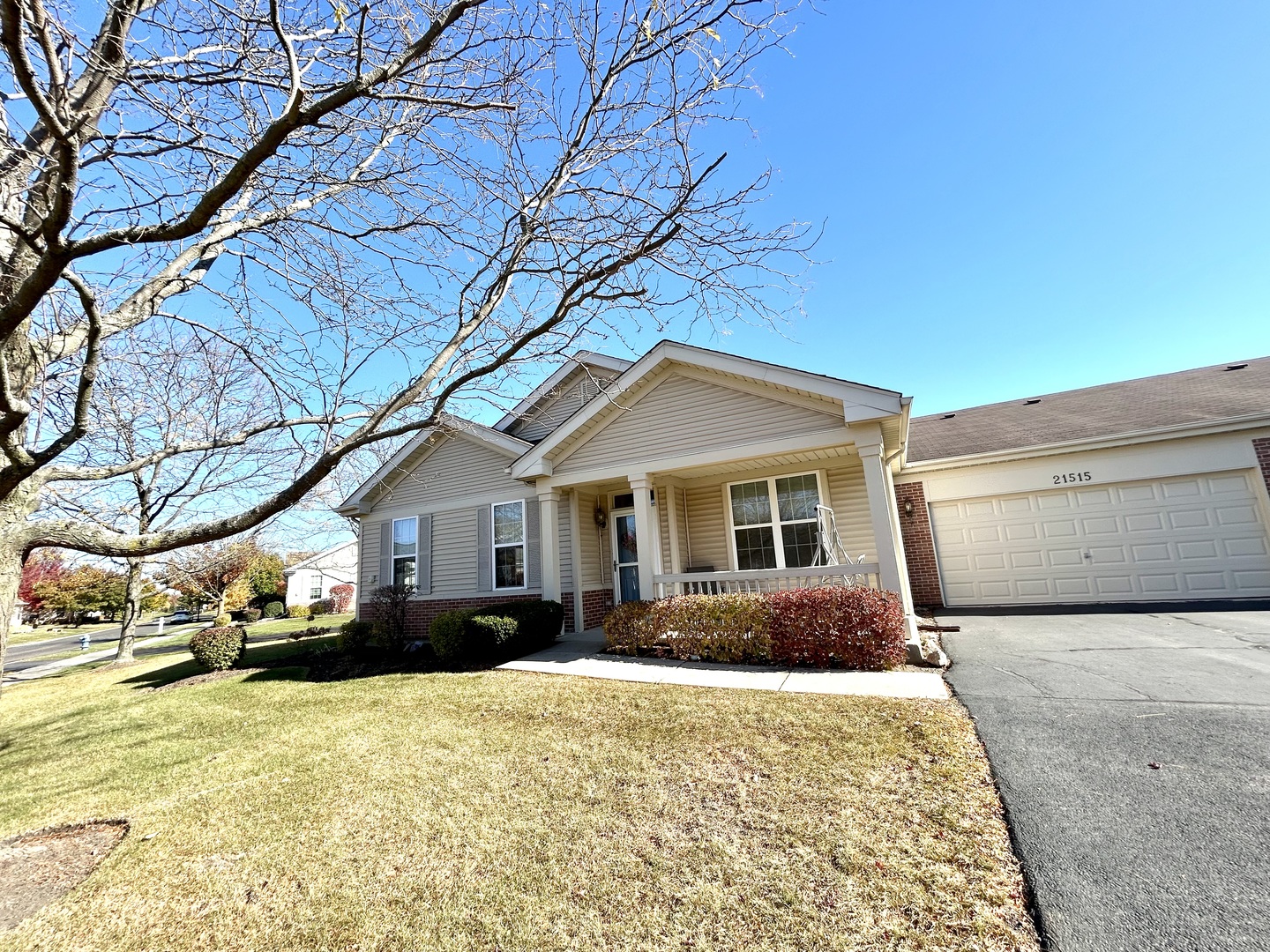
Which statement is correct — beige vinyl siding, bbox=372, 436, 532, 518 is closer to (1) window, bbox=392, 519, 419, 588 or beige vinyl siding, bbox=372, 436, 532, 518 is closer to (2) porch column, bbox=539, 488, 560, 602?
(1) window, bbox=392, 519, 419, 588

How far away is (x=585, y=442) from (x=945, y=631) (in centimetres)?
718

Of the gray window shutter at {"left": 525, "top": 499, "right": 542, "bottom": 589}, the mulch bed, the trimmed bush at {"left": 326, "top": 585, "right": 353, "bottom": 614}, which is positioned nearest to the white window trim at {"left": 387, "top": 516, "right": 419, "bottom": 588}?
the gray window shutter at {"left": 525, "top": 499, "right": 542, "bottom": 589}

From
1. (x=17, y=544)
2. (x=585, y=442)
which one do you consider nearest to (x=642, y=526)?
(x=585, y=442)

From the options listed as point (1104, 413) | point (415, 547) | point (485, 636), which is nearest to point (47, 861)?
point (485, 636)

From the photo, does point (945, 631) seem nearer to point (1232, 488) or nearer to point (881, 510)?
point (881, 510)

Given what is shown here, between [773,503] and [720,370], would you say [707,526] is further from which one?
[720,370]

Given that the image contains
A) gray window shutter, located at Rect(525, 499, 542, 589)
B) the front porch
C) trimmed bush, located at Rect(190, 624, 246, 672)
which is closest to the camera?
the front porch

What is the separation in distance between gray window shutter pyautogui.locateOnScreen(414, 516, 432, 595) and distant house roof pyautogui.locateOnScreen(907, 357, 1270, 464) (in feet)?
38.5

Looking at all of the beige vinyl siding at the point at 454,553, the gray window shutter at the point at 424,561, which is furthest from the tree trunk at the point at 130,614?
the beige vinyl siding at the point at 454,553

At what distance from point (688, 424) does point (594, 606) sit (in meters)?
4.51

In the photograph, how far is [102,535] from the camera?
3.54m

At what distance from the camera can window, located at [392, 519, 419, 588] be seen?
12781 mm

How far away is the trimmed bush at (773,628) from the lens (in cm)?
661

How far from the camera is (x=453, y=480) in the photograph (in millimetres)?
12445
